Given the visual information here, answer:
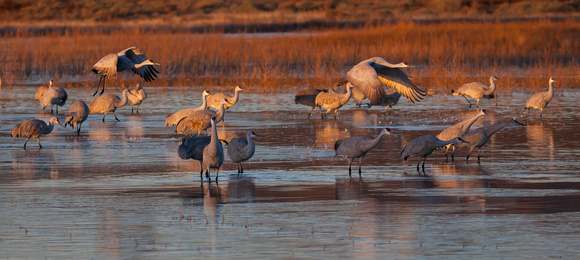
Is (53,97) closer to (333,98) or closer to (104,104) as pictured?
(104,104)

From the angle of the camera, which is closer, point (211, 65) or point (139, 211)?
point (139, 211)

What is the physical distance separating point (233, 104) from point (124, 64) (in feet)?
9.37

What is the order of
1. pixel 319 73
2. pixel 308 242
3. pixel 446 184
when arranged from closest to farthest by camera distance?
pixel 308 242 < pixel 446 184 < pixel 319 73

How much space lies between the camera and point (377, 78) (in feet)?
58.0

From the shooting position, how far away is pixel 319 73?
35.5 meters

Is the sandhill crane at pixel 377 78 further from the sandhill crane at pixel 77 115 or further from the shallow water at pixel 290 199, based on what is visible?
the sandhill crane at pixel 77 115

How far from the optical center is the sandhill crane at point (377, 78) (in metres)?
17.6

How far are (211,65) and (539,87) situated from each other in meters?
13.2

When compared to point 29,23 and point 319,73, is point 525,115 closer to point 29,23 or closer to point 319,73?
point 319,73

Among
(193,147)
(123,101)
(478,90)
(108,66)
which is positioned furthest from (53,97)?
(193,147)

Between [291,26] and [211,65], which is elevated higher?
[291,26]

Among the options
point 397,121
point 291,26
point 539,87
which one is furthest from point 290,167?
point 291,26

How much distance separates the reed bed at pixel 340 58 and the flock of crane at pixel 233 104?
7440mm

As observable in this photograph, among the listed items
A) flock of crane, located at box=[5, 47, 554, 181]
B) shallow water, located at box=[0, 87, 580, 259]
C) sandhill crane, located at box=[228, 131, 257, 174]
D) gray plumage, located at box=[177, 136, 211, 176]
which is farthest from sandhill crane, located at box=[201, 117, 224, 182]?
gray plumage, located at box=[177, 136, 211, 176]
